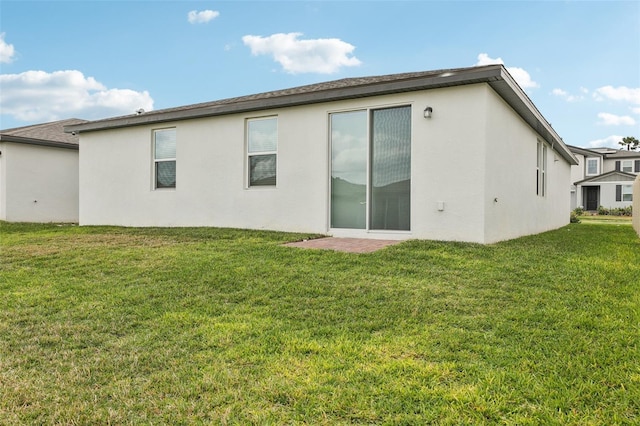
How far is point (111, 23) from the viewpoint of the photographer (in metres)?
11.4

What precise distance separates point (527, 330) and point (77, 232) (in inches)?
377

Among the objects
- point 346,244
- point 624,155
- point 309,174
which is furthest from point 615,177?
point 346,244

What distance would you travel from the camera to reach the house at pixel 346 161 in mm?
7000

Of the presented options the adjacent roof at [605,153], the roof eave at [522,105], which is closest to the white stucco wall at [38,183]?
the roof eave at [522,105]

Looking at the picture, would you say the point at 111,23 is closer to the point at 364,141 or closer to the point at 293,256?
the point at 364,141

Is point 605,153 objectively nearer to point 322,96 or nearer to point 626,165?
point 626,165

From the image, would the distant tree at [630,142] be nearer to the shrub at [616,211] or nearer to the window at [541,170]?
the shrub at [616,211]

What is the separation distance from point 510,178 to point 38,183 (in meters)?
15.2

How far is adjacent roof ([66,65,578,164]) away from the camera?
22.0ft

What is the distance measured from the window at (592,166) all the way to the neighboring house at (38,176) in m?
42.3

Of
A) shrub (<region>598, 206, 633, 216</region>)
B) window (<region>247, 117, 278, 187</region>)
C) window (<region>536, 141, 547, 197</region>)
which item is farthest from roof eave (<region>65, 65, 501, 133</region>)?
shrub (<region>598, 206, 633, 216</region>)

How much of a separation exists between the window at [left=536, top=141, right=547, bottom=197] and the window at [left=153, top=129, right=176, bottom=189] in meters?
9.98

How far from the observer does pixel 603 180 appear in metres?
32.3

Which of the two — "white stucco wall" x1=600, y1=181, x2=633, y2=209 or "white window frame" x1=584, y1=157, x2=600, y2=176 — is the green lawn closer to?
"white stucco wall" x1=600, y1=181, x2=633, y2=209
